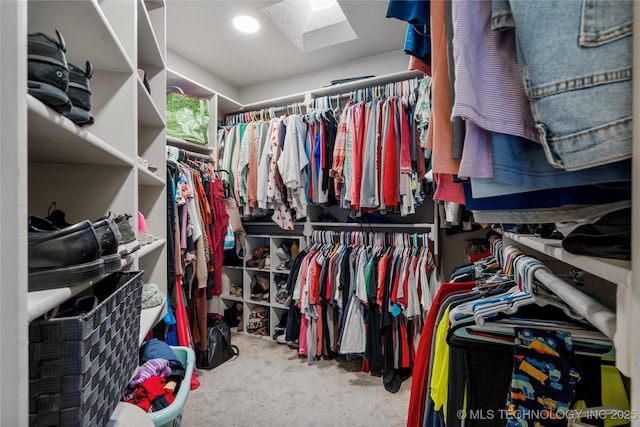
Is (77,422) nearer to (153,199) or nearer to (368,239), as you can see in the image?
(153,199)

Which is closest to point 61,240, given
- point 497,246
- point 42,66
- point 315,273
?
point 42,66

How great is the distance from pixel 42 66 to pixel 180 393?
3.01 ft

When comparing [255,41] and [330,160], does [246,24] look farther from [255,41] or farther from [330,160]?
[330,160]

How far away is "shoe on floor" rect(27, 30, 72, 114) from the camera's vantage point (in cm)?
46

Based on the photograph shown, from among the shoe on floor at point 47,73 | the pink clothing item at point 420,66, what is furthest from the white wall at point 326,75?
the shoe on floor at point 47,73

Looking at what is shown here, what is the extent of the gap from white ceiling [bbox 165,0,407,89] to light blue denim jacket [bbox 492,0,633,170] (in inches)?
72.5

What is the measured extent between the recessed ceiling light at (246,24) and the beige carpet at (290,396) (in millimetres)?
2479

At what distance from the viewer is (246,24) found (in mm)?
2041

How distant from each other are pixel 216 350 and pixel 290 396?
70 centimetres

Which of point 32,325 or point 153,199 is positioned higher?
point 153,199

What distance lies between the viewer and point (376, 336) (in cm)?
203

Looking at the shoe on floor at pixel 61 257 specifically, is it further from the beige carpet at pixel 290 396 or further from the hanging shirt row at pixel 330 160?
the hanging shirt row at pixel 330 160

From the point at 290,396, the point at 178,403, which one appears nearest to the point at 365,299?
the point at 290,396

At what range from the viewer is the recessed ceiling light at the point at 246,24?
6.48 feet
